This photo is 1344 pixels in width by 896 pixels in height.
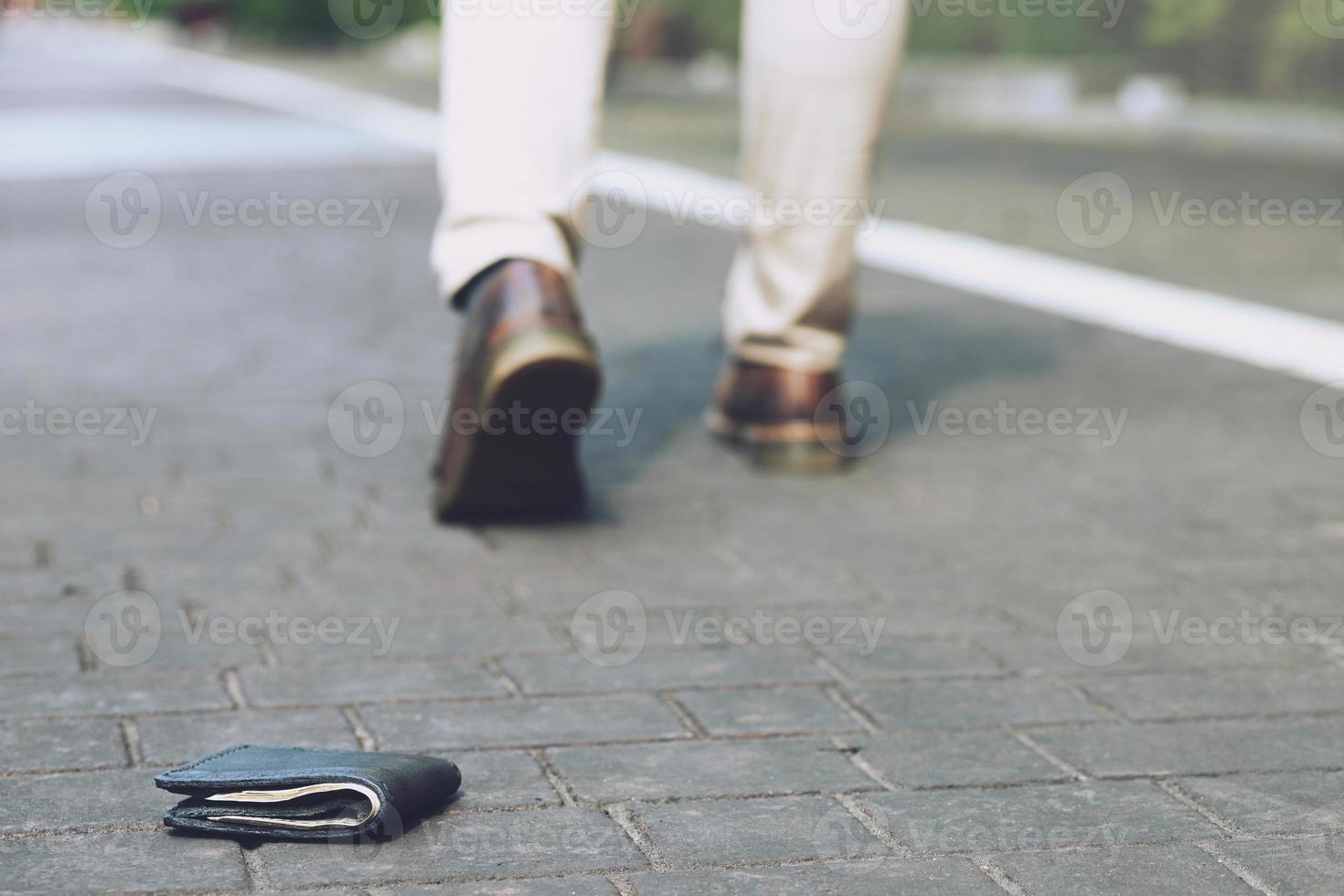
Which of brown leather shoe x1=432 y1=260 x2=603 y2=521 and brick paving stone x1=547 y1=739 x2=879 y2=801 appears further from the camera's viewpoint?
brown leather shoe x1=432 y1=260 x2=603 y2=521

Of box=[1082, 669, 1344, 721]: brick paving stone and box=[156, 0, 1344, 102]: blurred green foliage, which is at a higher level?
box=[156, 0, 1344, 102]: blurred green foliage

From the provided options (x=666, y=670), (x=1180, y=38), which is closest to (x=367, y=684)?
(x=666, y=670)

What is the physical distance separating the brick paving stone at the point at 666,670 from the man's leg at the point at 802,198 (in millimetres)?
1234

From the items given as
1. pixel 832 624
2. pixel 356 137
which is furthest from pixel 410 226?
pixel 832 624

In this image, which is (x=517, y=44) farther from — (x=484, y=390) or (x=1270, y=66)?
(x=1270, y=66)

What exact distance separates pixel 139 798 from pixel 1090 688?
4.11 feet

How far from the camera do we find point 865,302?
20.9 ft

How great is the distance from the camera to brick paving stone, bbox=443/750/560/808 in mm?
2275
